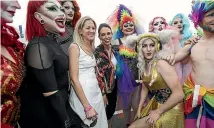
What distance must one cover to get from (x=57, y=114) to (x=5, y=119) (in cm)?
40

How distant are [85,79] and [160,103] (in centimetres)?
86

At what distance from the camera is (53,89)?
2.29 metres

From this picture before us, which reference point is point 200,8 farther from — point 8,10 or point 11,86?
point 11,86

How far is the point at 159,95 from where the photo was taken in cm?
313

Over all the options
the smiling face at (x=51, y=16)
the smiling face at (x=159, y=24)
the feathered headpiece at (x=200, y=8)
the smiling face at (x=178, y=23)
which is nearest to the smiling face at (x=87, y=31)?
the smiling face at (x=51, y=16)

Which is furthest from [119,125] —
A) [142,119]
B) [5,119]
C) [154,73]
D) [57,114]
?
[5,119]

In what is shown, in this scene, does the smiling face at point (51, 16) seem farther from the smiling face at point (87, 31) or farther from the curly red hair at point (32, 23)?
the smiling face at point (87, 31)

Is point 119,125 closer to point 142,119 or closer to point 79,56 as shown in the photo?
point 142,119

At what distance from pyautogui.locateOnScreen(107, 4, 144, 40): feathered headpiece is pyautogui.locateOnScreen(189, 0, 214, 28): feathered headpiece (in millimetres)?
1693

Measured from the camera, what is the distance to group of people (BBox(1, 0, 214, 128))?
2266 millimetres

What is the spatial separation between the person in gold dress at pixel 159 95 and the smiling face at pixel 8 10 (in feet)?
5.27

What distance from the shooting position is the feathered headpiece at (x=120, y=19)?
4.72 meters

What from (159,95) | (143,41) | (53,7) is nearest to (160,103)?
(159,95)

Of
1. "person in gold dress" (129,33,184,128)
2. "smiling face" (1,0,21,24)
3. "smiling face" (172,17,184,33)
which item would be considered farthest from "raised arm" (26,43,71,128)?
"smiling face" (172,17,184,33)
